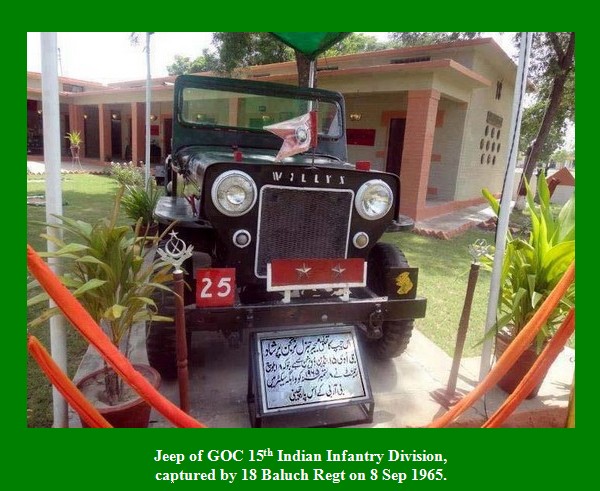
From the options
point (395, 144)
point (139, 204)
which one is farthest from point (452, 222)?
point (139, 204)

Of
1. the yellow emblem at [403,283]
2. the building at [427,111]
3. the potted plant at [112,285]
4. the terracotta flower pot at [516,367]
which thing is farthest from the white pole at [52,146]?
the building at [427,111]

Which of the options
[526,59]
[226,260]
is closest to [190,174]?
[226,260]

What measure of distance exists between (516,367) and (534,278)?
564 mm

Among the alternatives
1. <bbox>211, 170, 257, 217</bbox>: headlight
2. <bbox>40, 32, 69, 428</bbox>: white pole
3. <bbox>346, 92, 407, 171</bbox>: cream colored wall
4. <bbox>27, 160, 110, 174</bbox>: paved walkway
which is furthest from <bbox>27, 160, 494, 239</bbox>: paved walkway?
<bbox>27, 160, 110, 174</bbox>: paved walkway

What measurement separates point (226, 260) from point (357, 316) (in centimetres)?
82

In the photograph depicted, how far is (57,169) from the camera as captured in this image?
1879 millimetres

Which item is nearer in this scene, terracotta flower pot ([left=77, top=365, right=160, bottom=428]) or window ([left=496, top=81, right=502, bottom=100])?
terracotta flower pot ([left=77, top=365, right=160, bottom=428])

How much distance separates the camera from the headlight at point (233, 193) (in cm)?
226

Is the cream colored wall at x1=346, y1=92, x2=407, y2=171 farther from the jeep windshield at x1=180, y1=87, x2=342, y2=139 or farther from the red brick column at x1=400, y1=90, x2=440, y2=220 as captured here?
the jeep windshield at x1=180, y1=87, x2=342, y2=139

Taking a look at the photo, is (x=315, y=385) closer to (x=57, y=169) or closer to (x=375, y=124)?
(x=57, y=169)

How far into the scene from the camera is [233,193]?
229 centimetres

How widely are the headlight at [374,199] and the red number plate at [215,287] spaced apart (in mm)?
853

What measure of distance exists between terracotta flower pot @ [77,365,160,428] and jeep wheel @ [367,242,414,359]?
1.55 meters

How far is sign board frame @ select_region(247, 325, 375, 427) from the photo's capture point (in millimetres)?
2250
